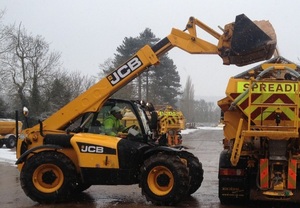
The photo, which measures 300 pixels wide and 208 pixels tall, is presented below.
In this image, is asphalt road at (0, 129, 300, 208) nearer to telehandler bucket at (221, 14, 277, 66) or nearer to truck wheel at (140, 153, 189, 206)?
truck wheel at (140, 153, 189, 206)

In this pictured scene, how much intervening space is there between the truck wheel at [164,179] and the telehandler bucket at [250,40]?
2339 millimetres

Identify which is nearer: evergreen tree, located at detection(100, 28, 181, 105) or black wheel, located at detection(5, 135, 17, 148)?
black wheel, located at detection(5, 135, 17, 148)

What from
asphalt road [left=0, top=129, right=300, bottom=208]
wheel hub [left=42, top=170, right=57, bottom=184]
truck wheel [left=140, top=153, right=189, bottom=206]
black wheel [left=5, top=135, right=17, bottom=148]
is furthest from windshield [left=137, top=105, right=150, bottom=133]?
black wheel [left=5, top=135, right=17, bottom=148]

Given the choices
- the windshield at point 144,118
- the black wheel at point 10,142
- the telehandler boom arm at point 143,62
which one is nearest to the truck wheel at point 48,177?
the telehandler boom arm at point 143,62

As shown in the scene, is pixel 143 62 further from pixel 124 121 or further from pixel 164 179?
pixel 164 179

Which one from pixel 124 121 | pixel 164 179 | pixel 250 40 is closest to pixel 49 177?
pixel 124 121

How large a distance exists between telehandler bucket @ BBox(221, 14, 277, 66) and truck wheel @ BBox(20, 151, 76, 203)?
3.84 meters

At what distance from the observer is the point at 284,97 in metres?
8.00

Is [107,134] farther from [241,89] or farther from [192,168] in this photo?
[241,89]

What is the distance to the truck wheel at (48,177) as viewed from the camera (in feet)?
29.2

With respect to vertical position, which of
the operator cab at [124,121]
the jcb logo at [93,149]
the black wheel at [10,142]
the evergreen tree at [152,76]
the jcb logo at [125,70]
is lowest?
the black wheel at [10,142]

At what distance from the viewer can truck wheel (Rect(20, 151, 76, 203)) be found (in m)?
8.90

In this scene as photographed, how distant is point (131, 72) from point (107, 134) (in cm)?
135

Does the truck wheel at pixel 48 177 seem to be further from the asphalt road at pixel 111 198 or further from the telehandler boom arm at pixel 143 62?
the telehandler boom arm at pixel 143 62
